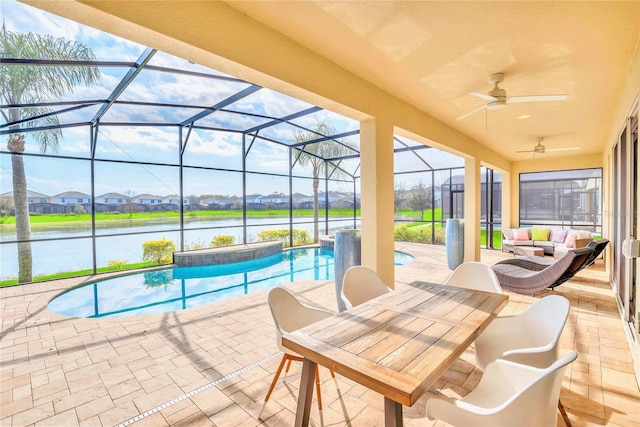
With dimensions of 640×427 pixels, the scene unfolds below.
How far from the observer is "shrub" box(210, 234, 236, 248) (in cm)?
928

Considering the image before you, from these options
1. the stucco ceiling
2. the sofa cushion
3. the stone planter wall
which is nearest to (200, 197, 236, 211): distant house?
the stone planter wall

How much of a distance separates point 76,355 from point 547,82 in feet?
20.1

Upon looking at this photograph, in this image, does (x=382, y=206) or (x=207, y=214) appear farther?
(x=207, y=214)

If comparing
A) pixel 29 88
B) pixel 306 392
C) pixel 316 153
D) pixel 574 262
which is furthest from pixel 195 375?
pixel 316 153

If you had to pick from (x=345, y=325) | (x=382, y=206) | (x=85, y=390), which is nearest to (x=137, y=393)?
(x=85, y=390)

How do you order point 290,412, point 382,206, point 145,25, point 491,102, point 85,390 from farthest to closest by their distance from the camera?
point 382,206, point 491,102, point 85,390, point 290,412, point 145,25

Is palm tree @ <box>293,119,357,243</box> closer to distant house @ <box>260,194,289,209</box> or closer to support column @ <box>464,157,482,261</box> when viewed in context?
distant house @ <box>260,194,289,209</box>

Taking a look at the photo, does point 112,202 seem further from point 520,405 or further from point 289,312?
point 520,405

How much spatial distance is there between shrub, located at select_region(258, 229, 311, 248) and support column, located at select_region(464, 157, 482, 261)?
241 inches

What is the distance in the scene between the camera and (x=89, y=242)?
6629 millimetres

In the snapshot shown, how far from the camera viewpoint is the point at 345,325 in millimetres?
1808

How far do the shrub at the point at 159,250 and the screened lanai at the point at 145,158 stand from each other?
0.68ft

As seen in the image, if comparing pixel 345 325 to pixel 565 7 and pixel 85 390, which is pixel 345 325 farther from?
pixel 565 7

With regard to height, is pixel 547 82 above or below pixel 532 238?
above
